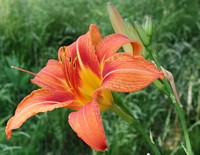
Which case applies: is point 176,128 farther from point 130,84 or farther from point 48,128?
point 130,84

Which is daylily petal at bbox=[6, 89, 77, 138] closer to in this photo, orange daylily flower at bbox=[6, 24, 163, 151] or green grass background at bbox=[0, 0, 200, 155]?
orange daylily flower at bbox=[6, 24, 163, 151]

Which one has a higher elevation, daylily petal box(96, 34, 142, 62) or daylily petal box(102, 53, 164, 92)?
daylily petal box(96, 34, 142, 62)

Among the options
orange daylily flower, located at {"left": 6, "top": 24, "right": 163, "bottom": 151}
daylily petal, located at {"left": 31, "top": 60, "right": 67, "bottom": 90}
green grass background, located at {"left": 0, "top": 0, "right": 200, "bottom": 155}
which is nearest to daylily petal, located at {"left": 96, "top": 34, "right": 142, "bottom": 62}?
orange daylily flower, located at {"left": 6, "top": 24, "right": 163, "bottom": 151}

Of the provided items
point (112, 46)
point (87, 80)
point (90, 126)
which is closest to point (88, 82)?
point (87, 80)

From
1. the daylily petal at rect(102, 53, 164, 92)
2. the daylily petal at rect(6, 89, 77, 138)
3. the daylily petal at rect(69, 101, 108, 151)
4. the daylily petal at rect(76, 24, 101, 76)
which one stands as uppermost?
the daylily petal at rect(76, 24, 101, 76)

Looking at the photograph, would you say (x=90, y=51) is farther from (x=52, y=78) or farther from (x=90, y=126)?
(x=90, y=126)

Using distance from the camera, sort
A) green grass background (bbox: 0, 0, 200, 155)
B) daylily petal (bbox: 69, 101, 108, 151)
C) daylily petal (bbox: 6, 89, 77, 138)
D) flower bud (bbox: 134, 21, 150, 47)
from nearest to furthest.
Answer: daylily petal (bbox: 69, 101, 108, 151) → daylily petal (bbox: 6, 89, 77, 138) → flower bud (bbox: 134, 21, 150, 47) → green grass background (bbox: 0, 0, 200, 155)
